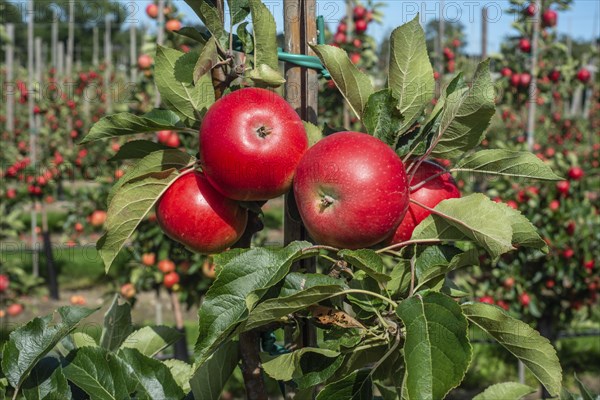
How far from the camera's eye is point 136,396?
90 cm

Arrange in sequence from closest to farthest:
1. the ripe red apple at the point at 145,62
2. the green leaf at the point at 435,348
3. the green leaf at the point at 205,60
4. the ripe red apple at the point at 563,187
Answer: the green leaf at the point at 435,348, the green leaf at the point at 205,60, the ripe red apple at the point at 563,187, the ripe red apple at the point at 145,62

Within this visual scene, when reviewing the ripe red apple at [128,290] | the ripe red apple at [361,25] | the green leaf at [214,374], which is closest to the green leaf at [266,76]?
the green leaf at [214,374]

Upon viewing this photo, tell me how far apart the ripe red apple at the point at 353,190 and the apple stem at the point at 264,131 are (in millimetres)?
58

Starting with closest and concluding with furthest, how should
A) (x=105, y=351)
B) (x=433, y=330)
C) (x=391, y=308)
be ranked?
1. (x=433, y=330)
2. (x=391, y=308)
3. (x=105, y=351)

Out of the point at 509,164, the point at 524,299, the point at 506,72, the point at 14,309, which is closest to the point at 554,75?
the point at 506,72

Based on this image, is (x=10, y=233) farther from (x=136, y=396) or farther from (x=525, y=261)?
(x=136, y=396)

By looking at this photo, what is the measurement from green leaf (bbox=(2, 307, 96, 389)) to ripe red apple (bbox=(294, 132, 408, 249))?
1.11 ft

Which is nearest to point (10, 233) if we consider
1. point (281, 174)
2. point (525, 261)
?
point (525, 261)

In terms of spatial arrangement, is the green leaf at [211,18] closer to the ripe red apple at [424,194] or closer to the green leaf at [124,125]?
the green leaf at [124,125]

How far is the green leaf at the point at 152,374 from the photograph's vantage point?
2.90 feet

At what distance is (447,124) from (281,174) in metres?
0.20

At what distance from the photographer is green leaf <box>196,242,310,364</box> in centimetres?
67

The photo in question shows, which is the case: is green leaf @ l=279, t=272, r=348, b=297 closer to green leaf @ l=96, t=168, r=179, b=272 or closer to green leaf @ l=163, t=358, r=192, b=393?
green leaf @ l=96, t=168, r=179, b=272

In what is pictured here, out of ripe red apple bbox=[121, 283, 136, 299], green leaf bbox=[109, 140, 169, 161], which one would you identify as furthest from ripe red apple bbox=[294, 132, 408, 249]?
ripe red apple bbox=[121, 283, 136, 299]
